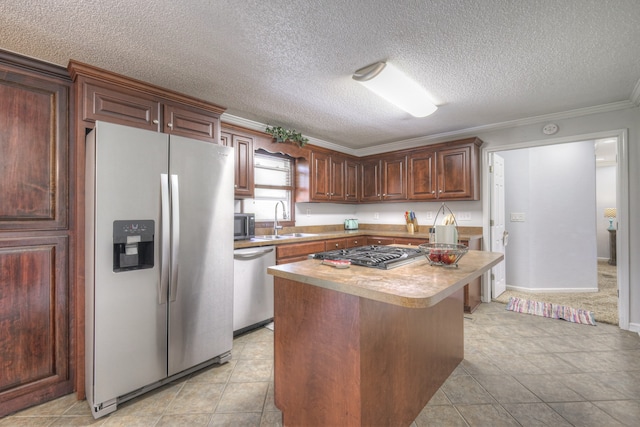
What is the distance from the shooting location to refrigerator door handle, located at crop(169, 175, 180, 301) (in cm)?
197

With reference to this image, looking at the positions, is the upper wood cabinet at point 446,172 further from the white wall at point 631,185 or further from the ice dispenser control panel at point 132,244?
the ice dispenser control panel at point 132,244

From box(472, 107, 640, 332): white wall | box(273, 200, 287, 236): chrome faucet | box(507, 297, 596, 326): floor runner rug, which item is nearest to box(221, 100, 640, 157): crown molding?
box(472, 107, 640, 332): white wall

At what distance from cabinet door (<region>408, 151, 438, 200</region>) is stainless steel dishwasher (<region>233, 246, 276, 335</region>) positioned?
226 centimetres

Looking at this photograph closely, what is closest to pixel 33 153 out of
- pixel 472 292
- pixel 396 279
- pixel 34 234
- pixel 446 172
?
pixel 34 234

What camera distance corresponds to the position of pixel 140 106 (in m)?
2.17

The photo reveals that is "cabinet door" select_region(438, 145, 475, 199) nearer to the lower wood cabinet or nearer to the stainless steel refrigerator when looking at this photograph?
the lower wood cabinet

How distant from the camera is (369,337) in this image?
1281 millimetres

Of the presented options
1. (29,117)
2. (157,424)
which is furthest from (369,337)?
(29,117)

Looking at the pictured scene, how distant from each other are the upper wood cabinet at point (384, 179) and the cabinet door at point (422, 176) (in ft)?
0.38

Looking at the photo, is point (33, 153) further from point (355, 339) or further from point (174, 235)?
point (355, 339)

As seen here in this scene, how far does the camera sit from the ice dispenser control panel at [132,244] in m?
1.78

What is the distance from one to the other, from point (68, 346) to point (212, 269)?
104 cm

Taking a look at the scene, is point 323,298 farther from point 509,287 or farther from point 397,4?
point 509,287

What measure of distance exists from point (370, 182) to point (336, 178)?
0.65 metres
